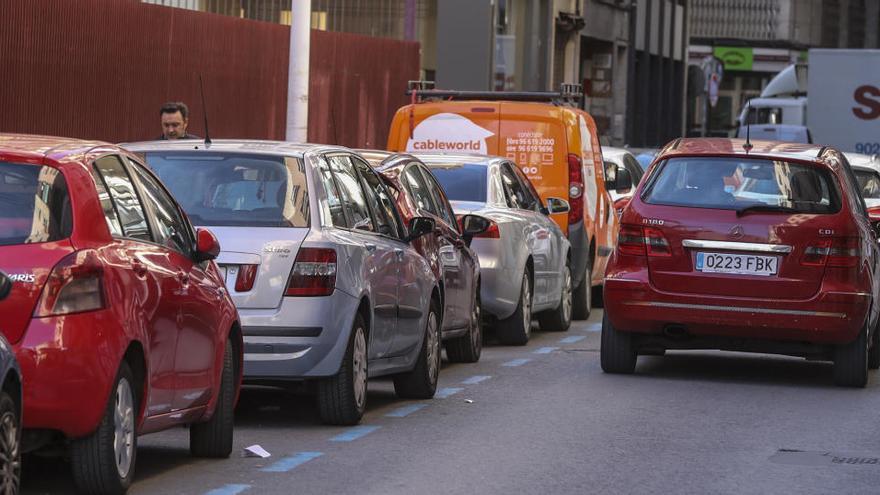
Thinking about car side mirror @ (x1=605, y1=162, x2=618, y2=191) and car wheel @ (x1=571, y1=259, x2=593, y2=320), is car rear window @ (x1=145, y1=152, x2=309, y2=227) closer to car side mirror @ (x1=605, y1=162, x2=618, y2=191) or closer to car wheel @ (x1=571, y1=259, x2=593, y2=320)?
car wheel @ (x1=571, y1=259, x2=593, y2=320)

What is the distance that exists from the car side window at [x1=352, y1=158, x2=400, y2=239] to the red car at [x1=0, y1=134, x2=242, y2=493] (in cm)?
269

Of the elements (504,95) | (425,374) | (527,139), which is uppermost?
(504,95)

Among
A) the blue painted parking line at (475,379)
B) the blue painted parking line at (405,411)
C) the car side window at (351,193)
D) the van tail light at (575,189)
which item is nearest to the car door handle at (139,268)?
the car side window at (351,193)

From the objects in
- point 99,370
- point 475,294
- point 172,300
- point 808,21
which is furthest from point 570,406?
point 808,21

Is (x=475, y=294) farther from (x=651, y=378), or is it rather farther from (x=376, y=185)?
(x=376, y=185)

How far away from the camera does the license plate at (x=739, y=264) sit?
45.4 ft

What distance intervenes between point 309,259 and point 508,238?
6053 millimetres

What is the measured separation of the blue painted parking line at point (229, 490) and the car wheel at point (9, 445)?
5.10ft

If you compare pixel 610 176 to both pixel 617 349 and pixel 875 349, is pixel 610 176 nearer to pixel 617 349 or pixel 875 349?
pixel 875 349

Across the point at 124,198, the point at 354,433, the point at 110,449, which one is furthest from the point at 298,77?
the point at 110,449

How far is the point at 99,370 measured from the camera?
7.82 meters

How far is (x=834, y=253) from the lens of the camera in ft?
45.1

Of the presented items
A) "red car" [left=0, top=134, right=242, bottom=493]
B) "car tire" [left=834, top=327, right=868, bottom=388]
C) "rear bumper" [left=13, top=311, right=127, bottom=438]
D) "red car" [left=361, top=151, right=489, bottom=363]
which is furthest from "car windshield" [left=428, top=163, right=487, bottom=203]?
"rear bumper" [left=13, top=311, right=127, bottom=438]

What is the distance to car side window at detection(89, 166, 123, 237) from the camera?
330 inches
